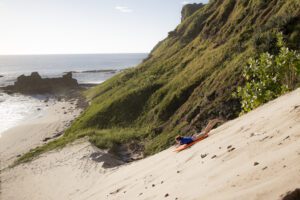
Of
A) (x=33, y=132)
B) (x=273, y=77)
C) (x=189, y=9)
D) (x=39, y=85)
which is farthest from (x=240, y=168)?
(x=39, y=85)

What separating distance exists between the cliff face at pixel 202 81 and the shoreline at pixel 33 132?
444 centimetres

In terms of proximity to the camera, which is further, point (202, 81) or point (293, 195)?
point (202, 81)

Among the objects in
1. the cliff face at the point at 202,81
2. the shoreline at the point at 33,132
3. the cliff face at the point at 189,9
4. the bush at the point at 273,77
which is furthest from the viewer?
the cliff face at the point at 189,9

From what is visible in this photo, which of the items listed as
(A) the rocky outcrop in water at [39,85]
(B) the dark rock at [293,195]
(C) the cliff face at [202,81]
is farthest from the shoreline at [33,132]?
(A) the rocky outcrop in water at [39,85]

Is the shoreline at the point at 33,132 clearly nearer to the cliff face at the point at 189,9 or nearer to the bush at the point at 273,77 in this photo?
the bush at the point at 273,77

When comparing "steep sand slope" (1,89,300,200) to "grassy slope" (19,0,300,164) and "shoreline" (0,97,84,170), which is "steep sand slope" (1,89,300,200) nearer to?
"grassy slope" (19,0,300,164)

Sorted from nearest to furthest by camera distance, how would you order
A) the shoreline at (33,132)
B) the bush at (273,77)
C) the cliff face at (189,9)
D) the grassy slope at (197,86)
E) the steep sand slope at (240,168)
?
the steep sand slope at (240,168) < the bush at (273,77) < the grassy slope at (197,86) < the shoreline at (33,132) < the cliff face at (189,9)

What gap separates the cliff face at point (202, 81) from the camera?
26.0 meters

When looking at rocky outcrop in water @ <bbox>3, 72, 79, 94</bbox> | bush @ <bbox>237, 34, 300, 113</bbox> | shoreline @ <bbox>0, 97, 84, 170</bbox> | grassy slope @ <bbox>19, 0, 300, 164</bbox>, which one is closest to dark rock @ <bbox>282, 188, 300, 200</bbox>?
bush @ <bbox>237, 34, 300, 113</bbox>

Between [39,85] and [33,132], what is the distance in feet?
173

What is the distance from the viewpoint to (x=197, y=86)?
32.6m

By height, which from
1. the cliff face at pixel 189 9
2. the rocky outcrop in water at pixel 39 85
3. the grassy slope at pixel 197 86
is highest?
the cliff face at pixel 189 9

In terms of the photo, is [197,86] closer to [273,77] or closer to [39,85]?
[273,77]

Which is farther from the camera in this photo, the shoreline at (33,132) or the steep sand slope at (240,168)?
the shoreline at (33,132)
